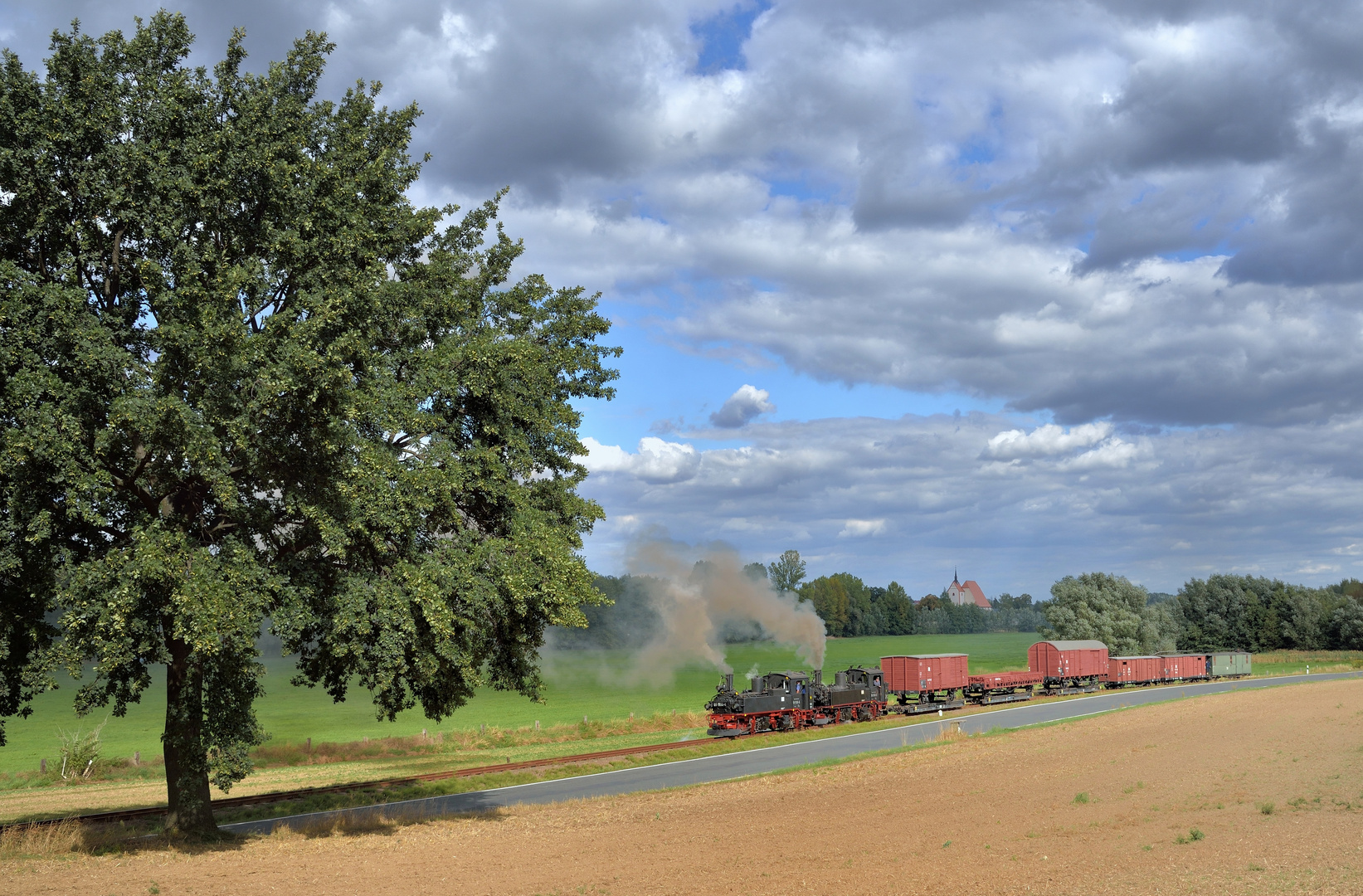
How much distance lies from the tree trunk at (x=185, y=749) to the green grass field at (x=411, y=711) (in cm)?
2285

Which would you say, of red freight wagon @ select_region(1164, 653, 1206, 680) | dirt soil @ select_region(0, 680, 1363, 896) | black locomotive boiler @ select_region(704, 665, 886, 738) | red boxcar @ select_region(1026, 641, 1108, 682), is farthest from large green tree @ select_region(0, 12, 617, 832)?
red freight wagon @ select_region(1164, 653, 1206, 680)

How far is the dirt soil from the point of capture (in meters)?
15.9

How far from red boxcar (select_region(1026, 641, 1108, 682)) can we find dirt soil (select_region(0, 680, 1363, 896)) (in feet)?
124

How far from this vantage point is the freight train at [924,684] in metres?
45.7

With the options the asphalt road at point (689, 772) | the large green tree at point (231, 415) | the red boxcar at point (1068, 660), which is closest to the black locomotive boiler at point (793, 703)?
the asphalt road at point (689, 772)

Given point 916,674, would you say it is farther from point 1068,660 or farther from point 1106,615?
point 1106,615

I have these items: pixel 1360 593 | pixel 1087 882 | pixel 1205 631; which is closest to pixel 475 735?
pixel 1087 882

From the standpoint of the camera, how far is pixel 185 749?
20.2 metres

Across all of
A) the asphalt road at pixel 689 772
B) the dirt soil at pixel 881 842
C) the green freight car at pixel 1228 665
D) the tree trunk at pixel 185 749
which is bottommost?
the green freight car at pixel 1228 665

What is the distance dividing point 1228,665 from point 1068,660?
94.8 ft

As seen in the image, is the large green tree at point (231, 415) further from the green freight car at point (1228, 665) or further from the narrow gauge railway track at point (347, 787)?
the green freight car at point (1228, 665)

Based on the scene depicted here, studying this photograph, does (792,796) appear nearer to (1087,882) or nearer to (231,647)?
(1087,882)

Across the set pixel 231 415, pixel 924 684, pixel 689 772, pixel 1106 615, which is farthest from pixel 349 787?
pixel 1106 615

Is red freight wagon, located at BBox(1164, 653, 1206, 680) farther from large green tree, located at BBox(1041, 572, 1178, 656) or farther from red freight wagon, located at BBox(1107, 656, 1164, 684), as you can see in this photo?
large green tree, located at BBox(1041, 572, 1178, 656)
